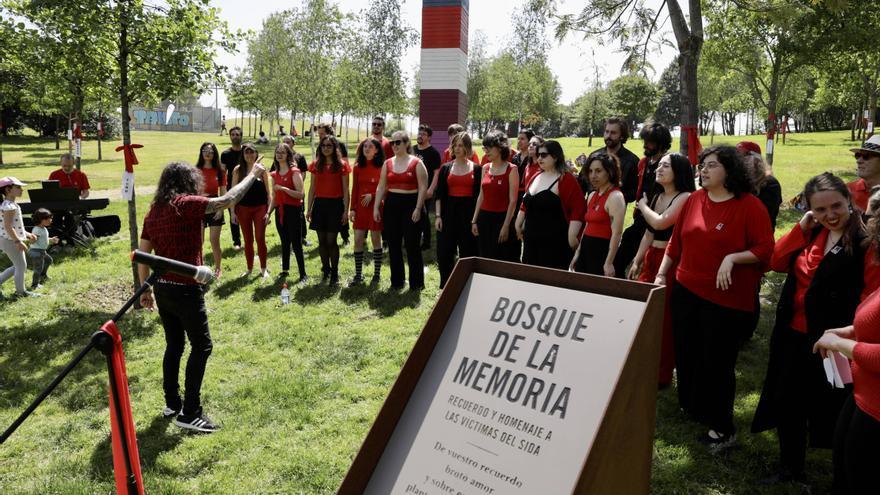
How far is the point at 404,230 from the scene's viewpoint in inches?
299

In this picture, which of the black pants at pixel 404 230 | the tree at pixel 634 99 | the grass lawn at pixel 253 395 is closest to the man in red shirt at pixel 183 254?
the grass lawn at pixel 253 395

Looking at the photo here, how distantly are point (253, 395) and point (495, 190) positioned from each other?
11.1 feet

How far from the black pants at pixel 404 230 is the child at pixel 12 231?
472 centimetres

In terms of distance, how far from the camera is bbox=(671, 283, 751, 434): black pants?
3.84m

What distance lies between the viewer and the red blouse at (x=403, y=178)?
7391mm

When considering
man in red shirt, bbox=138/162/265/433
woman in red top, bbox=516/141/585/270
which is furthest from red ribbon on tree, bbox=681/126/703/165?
man in red shirt, bbox=138/162/265/433

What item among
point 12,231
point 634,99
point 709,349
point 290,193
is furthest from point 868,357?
point 634,99

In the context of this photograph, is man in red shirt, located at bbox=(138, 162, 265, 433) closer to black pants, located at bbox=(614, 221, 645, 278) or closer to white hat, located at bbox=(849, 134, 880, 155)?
black pants, located at bbox=(614, 221, 645, 278)

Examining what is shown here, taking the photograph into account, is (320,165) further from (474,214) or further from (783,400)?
(783,400)

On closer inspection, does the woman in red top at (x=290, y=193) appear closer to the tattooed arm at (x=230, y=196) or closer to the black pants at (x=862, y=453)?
the tattooed arm at (x=230, y=196)

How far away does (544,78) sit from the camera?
47.7m

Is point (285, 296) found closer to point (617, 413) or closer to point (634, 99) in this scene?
point (617, 413)

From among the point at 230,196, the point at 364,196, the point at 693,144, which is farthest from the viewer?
the point at 364,196

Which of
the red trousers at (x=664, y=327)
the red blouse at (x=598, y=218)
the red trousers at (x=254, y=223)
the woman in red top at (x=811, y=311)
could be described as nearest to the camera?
the woman in red top at (x=811, y=311)
